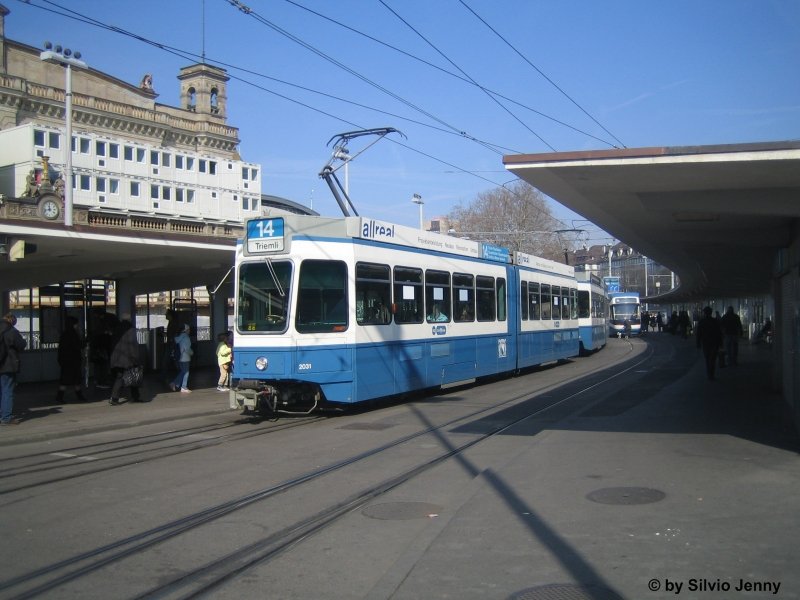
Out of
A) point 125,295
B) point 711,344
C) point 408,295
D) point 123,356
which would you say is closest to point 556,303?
point 711,344

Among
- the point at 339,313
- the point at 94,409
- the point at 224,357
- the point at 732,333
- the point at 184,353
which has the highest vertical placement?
the point at 339,313

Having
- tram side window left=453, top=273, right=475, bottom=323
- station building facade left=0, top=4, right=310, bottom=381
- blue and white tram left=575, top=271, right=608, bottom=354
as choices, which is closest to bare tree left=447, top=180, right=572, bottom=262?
station building facade left=0, top=4, right=310, bottom=381

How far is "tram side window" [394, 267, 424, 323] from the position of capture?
15.3 m

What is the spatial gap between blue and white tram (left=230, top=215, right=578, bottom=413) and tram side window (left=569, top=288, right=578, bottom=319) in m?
11.8

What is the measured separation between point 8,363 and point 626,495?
1041 centimetres

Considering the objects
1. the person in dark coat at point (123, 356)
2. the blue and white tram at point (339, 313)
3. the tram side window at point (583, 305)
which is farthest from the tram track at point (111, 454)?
the tram side window at point (583, 305)

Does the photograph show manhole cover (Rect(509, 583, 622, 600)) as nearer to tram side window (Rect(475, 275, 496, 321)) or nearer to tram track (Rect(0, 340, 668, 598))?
tram track (Rect(0, 340, 668, 598))

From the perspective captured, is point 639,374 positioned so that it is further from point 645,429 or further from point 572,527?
point 572,527

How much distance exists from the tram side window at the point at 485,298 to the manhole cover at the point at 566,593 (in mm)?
14022

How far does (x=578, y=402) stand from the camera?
16.0 meters

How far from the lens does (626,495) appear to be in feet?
24.9

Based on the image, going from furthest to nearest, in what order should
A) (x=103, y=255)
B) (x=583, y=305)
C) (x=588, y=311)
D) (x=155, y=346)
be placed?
(x=588, y=311) < (x=583, y=305) < (x=155, y=346) < (x=103, y=255)

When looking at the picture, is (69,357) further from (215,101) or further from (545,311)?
(215,101)

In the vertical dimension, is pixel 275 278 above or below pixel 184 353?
above
